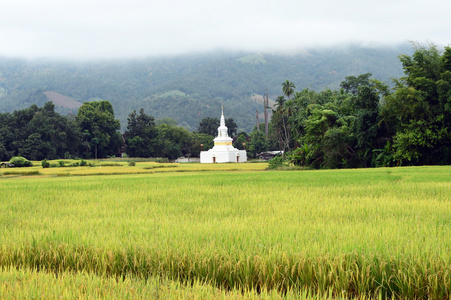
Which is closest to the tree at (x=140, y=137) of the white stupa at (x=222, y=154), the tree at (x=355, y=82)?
the white stupa at (x=222, y=154)

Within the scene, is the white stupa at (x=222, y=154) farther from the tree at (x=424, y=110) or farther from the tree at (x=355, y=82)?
the tree at (x=424, y=110)

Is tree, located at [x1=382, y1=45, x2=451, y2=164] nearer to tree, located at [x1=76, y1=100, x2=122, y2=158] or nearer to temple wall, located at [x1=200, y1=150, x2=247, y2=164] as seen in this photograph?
temple wall, located at [x1=200, y1=150, x2=247, y2=164]

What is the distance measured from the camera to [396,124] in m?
31.3

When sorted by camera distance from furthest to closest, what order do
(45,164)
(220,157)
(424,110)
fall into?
(220,157)
(45,164)
(424,110)

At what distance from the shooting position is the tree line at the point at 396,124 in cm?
2783

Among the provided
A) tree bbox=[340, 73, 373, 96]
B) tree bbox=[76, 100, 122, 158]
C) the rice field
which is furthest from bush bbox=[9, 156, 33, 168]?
tree bbox=[340, 73, 373, 96]

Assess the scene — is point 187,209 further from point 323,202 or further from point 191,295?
point 191,295

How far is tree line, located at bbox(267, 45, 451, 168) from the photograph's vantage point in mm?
27828

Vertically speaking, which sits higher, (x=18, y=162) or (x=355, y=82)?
(x=355, y=82)

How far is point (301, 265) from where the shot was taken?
13.1 feet

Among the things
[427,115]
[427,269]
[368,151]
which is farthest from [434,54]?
[427,269]

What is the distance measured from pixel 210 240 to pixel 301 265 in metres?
1.33

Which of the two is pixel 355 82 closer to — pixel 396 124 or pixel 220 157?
pixel 220 157

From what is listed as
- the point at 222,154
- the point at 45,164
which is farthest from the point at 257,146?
the point at 45,164
